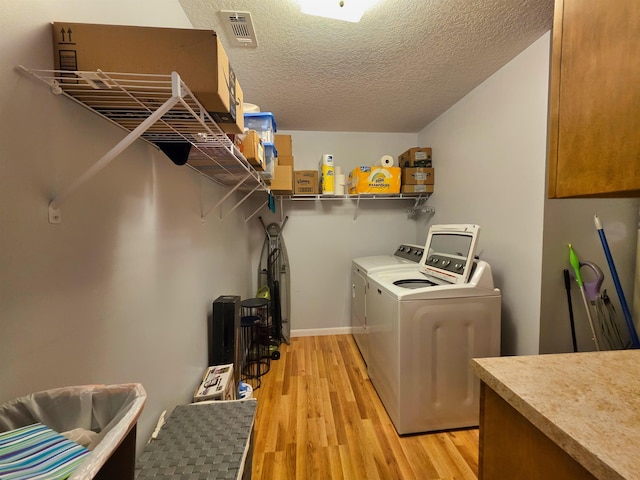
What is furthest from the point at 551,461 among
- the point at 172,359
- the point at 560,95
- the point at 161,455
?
the point at 172,359

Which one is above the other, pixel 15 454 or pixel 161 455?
pixel 15 454

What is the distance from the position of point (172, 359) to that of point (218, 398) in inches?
14.4

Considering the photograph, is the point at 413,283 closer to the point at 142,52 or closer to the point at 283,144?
the point at 283,144

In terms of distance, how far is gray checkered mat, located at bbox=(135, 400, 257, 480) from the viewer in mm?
879

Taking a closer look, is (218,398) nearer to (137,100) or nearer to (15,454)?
(15,454)

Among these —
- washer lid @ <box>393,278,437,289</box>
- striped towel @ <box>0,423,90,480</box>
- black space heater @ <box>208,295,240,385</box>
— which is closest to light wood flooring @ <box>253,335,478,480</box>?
black space heater @ <box>208,295,240,385</box>

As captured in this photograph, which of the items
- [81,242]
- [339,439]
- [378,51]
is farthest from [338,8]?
[339,439]

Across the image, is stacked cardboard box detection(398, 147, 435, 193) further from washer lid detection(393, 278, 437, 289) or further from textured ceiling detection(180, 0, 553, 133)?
washer lid detection(393, 278, 437, 289)

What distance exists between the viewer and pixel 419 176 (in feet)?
9.45

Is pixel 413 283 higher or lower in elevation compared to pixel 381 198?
lower

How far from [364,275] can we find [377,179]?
1042mm

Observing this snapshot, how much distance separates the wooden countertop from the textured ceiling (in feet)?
5.51

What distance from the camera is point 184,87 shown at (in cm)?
64

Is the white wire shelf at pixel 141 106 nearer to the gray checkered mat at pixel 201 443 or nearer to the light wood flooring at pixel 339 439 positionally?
the gray checkered mat at pixel 201 443
